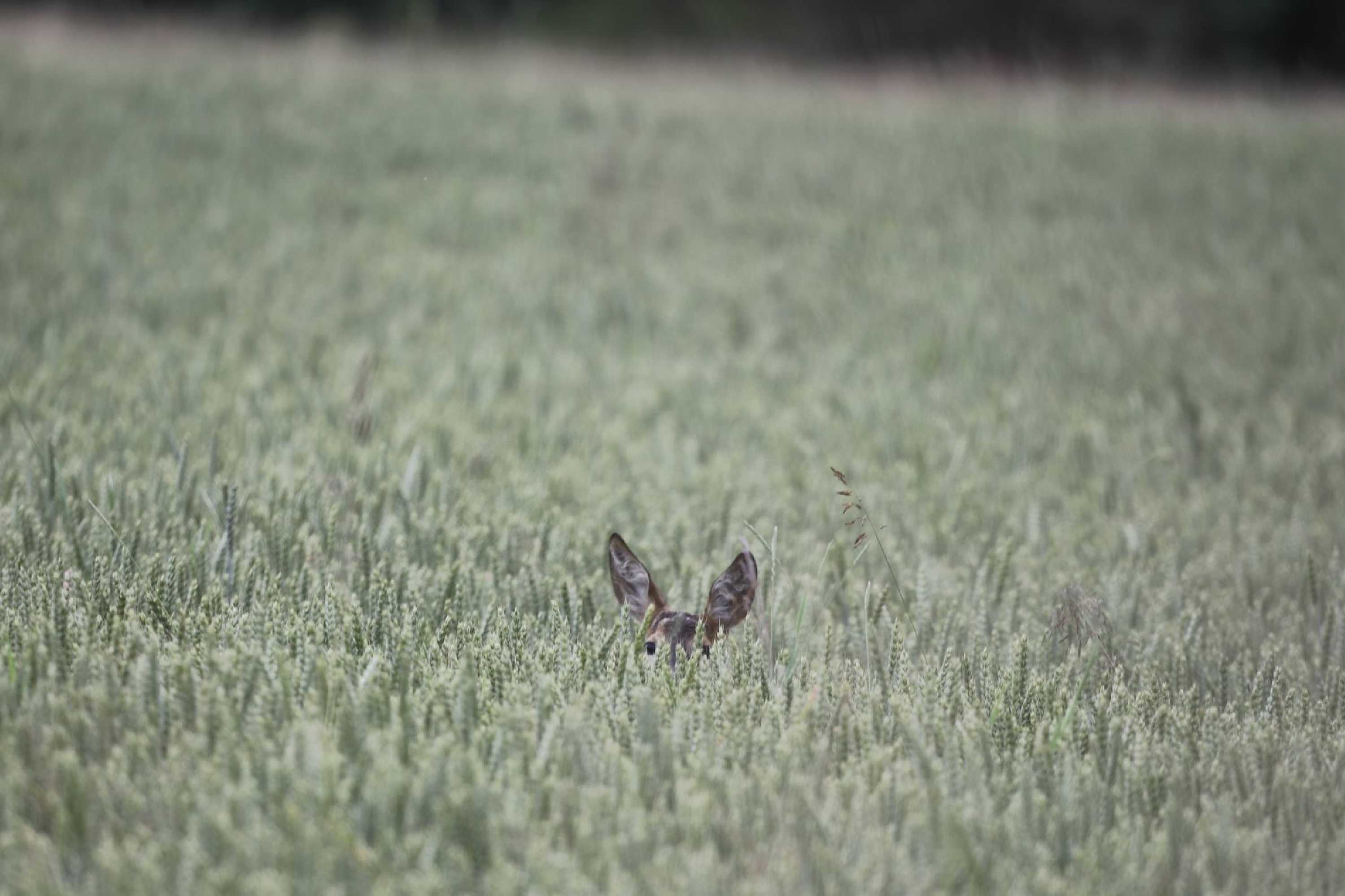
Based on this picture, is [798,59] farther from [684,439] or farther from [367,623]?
[367,623]

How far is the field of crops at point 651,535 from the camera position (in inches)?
51.8

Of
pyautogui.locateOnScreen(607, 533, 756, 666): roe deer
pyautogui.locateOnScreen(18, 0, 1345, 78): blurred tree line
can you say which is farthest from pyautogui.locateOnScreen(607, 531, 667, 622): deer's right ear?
pyautogui.locateOnScreen(18, 0, 1345, 78): blurred tree line

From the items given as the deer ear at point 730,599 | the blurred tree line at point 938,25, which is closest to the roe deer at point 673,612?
the deer ear at point 730,599

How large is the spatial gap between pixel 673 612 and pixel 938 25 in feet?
66.1

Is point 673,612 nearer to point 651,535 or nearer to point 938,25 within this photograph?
point 651,535

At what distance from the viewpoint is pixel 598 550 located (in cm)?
218

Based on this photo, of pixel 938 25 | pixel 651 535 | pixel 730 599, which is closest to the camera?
pixel 730 599

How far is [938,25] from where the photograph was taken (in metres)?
19.6

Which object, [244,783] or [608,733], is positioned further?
[608,733]

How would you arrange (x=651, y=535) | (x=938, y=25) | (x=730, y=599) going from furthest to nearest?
(x=938, y=25) < (x=651, y=535) < (x=730, y=599)

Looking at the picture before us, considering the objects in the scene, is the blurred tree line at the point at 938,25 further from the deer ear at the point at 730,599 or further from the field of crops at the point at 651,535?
the deer ear at the point at 730,599

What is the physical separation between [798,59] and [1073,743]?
1298cm

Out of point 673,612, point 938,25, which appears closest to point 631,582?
point 673,612

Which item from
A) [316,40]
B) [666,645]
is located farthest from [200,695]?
[316,40]
